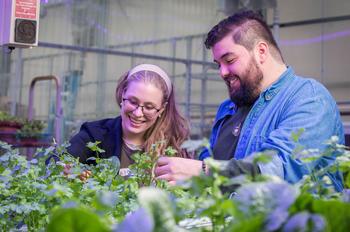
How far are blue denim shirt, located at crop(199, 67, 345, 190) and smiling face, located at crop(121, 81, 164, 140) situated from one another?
41 centimetres

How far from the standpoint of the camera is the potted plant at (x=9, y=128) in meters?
5.15

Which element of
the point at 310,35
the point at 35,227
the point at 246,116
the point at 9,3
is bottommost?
the point at 35,227

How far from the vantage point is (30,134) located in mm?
5246

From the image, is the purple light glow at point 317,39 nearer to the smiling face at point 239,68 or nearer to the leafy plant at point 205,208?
the smiling face at point 239,68

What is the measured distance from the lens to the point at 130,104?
2.49 metres

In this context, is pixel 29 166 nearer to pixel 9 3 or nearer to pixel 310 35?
pixel 9 3

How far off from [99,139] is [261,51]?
704 mm

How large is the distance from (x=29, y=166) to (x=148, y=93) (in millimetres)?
1114

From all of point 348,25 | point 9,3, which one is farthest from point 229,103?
point 348,25

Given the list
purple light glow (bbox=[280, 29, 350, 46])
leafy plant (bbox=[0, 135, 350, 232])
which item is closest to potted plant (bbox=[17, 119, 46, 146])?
purple light glow (bbox=[280, 29, 350, 46])

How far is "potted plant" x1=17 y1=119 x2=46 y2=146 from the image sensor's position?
5227mm

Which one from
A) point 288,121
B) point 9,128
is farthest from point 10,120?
point 288,121

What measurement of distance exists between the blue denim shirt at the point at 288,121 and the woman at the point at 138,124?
40cm

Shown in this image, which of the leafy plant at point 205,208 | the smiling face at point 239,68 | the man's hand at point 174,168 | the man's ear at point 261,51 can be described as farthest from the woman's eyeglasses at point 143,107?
the leafy plant at point 205,208
